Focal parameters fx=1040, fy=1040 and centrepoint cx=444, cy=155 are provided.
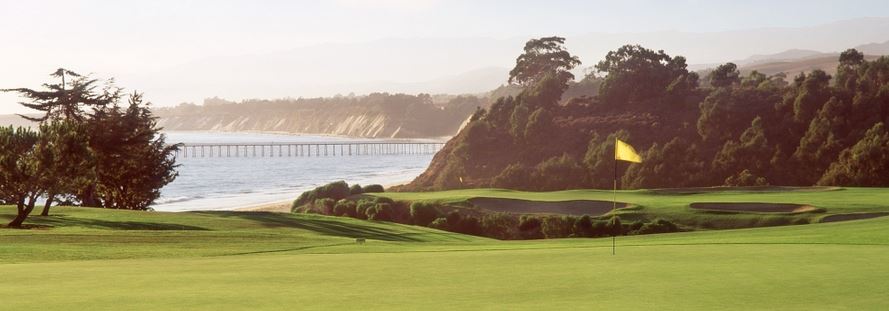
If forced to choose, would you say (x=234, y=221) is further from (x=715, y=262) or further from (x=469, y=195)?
(x=715, y=262)

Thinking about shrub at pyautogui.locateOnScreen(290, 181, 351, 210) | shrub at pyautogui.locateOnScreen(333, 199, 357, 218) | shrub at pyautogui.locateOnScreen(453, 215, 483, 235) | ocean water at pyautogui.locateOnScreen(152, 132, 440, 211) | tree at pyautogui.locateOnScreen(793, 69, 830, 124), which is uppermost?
tree at pyautogui.locateOnScreen(793, 69, 830, 124)

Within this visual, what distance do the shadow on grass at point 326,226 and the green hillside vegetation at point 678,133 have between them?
51.1 m

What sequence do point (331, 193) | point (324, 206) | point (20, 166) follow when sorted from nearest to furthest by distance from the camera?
1. point (20, 166)
2. point (324, 206)
3. point (331, 193)

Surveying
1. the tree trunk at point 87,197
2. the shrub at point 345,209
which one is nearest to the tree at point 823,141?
the shrub at point 345,209

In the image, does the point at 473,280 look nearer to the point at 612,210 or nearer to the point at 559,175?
the point at 612,210

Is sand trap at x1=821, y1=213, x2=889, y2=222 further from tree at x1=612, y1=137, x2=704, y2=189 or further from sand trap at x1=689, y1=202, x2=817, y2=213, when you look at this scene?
tree at x1=612, y1=137, x2=704, y2=189

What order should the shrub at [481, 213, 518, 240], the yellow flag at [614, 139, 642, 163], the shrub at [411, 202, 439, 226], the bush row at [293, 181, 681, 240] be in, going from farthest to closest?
the shrub at [411, 202, 439, 226] < the shrub at [481, 213, 518, 240] < the bush row at [293, 181, 681, 240] < the yellow flag at [614, 139, 642, 163]

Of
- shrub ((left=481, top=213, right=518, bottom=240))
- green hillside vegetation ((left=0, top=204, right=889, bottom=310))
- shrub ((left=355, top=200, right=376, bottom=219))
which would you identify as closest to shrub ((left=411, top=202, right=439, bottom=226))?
shrub ((left=481, top=213, right=518, bottom=240))

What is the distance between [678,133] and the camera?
10844cm

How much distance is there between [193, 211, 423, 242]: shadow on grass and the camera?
39938 mm

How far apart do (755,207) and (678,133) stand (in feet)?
184

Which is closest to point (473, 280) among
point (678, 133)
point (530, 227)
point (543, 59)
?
point (530, 227)

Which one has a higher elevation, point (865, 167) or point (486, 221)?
point (865, 167)

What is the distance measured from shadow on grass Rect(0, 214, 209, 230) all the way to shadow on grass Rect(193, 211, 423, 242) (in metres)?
4.15
